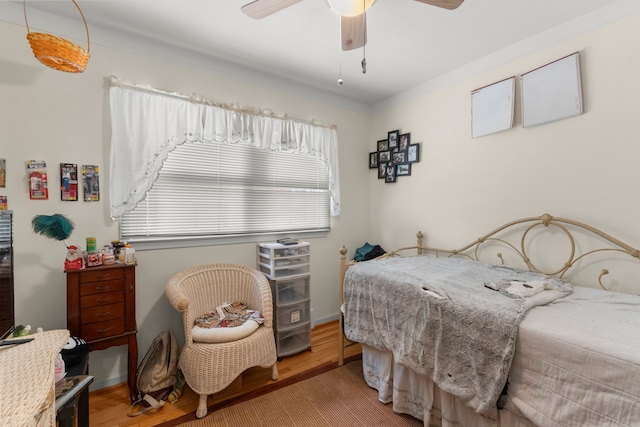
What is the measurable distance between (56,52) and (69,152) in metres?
0.84

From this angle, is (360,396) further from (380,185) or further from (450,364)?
(380,185)

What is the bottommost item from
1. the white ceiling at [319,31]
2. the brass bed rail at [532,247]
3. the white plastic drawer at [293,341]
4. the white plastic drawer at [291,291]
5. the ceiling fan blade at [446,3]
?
the white plastic drawer at [293,341]

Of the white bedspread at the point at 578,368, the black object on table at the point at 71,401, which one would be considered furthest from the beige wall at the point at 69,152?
the white bedspread at the point at 578,368

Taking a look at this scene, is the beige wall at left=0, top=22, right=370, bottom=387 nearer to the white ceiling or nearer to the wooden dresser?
the white ceiling

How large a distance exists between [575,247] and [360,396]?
6.01ft

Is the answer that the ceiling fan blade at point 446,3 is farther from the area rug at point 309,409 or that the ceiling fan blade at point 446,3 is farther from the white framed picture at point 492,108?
the area rug at point 309,409

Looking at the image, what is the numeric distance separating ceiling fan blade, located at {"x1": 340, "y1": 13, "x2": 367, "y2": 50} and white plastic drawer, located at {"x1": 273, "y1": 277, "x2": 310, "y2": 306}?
193cm

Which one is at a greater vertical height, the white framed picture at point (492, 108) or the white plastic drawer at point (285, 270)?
the white framed picture at point (492, 108)

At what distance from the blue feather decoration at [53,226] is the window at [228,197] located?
363 mm

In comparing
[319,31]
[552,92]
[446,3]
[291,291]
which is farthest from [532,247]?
[319,31]

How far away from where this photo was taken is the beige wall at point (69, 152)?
178 centimetres

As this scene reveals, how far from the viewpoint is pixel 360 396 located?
197cm

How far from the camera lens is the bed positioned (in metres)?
1.06

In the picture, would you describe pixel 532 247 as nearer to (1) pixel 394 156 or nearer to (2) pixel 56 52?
(1) pixel 394 156
